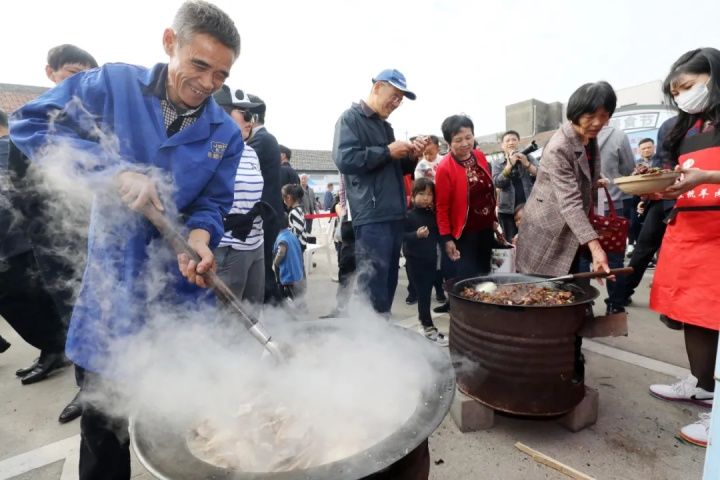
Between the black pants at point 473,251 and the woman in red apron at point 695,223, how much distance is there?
1626mm

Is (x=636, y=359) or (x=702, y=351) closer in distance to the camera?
(x=702, y=351)

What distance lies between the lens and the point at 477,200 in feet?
12.5

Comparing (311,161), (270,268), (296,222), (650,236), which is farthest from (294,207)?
(311,161)

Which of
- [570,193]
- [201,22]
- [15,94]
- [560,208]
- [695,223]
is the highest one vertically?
[15,94]

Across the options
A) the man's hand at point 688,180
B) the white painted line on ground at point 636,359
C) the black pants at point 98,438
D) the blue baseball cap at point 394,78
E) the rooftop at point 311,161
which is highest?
the rooftop at point 311,161

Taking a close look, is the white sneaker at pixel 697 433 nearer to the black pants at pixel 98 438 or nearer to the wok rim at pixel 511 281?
the wok rim at pixel 511 281

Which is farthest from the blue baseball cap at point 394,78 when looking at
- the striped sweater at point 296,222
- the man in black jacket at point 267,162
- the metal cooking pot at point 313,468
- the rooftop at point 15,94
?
the rooftop at point 15,94

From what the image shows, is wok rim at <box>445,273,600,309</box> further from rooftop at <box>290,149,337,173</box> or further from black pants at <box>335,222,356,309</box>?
rooftop at <box>290,149,337,173</box>

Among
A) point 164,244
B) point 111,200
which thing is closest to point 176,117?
point 111,200

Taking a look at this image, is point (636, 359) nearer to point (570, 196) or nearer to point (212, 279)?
point (570, 196)

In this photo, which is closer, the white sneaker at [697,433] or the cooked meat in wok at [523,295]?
the white sneaker at [697,433]

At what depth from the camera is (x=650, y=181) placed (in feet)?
7.00

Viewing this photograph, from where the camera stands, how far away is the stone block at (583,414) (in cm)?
245

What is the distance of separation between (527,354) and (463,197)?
1.86 metres
